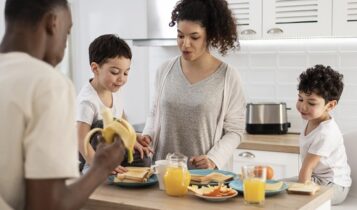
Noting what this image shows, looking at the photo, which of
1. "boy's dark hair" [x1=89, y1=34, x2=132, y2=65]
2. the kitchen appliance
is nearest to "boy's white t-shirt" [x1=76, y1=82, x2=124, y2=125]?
"boy's dark hair" [x1=89, y1=34, x2=132, y2=65]

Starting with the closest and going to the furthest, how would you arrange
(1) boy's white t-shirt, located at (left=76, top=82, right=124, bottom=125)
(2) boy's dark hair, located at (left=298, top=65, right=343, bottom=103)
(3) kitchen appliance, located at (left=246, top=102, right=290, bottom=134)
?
1. (1) boy's white t-shirt, located at (left=76, top=82, right=124, bottom=125)
2. (2) boy's dark hair, located at (left=298, top=65, right=343, bottom=103)
3. (3) kitchen appliance, located at (left=246, top=102, right=290, bottom=134)

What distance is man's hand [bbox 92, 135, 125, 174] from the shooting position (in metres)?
1.29

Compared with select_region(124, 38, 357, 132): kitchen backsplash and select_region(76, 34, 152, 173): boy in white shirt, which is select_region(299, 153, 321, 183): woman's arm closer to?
select_region(76, 34, 152, 173): boy in white shirt

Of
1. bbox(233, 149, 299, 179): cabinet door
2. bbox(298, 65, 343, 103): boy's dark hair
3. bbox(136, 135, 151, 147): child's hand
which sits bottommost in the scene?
bbox(233, 149, 299, 179): cabinet door

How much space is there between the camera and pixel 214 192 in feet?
5.78

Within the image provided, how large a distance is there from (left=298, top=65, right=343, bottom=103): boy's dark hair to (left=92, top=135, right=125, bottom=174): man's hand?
1297 millimetres

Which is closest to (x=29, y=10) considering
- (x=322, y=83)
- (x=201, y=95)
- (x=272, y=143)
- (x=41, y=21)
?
(x=41, y=21)

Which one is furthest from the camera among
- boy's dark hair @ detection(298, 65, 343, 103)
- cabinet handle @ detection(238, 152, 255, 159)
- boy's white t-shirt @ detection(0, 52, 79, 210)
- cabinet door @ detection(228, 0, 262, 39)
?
cabinet door @ detection(228, 0, 262, 39)

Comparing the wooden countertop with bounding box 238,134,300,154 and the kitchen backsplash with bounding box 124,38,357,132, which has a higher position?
the kitchen backsplash with bounding box 124,38,357,132

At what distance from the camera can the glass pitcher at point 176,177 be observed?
1.81 m

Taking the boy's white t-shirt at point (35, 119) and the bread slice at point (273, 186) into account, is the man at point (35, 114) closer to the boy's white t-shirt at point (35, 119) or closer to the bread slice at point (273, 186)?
the boy's white t-shirt at point (35, 119)

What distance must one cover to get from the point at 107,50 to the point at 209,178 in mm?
689

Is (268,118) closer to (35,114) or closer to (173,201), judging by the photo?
(173,201)

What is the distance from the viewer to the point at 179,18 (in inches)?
91.2
